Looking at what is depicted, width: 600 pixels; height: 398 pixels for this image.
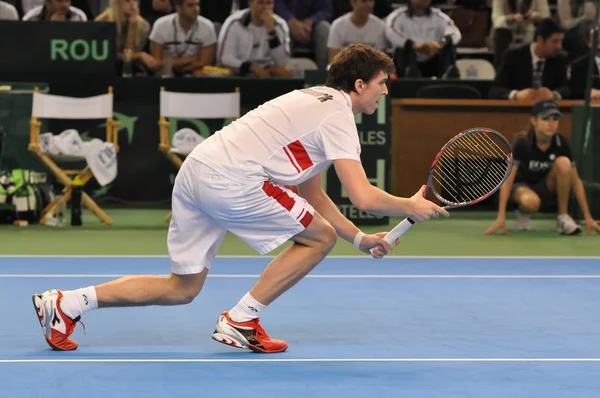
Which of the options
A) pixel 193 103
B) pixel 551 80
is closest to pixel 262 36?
pixel 193 103

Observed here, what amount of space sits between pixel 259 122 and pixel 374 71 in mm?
563

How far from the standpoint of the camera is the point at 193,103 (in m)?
12.1

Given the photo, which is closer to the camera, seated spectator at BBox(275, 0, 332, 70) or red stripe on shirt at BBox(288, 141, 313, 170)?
red stripe on shirt at BBox(288, 141, 313, 170)

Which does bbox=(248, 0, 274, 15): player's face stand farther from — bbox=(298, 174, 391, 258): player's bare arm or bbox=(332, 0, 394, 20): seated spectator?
bbox=(298, 174, 391, 258): player's bare arm

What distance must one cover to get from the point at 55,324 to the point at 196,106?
671 centimetres

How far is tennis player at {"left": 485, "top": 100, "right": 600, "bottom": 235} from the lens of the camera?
10.8m

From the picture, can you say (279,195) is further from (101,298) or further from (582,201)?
(582,201)

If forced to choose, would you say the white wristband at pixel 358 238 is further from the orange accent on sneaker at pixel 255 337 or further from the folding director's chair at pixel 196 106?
the folding director's chair at pixel 196 106

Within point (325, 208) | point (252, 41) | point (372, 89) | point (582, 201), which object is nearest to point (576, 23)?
point (252, 41)

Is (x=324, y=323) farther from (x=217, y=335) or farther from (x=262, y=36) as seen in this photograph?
(x=262, y=36)

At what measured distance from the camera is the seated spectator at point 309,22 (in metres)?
14.0

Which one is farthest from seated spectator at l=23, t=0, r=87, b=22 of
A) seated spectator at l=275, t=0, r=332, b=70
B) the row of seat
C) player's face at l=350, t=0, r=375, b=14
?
player's face at l=350, t=0, r=375, b=14

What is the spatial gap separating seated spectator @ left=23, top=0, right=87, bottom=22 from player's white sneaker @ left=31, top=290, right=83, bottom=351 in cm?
774

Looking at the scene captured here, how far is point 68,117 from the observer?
11.8 m
